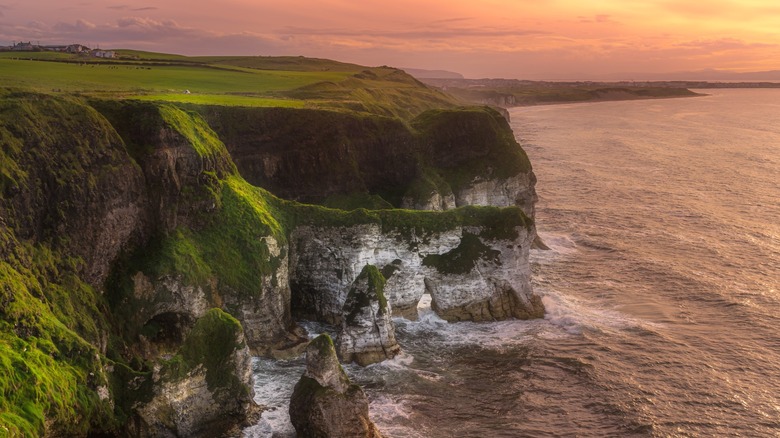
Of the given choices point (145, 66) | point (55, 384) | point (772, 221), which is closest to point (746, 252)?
point (772, 221)

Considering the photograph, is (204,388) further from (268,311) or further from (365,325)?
(365,325)

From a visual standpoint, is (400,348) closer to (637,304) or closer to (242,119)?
(637,304)


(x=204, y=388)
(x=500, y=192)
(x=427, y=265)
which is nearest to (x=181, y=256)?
(x=204, y=388)

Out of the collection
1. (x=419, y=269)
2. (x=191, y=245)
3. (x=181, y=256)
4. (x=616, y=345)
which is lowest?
(x=616, y=345)

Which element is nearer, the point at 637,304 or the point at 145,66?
the point at 637,304

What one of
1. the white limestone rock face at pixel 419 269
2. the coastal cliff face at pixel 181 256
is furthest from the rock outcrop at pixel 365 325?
the white limestone rock face at pixel 419 269

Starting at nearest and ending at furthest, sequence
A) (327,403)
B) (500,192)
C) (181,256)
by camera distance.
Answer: (327,403), (181,256), (500,192)
